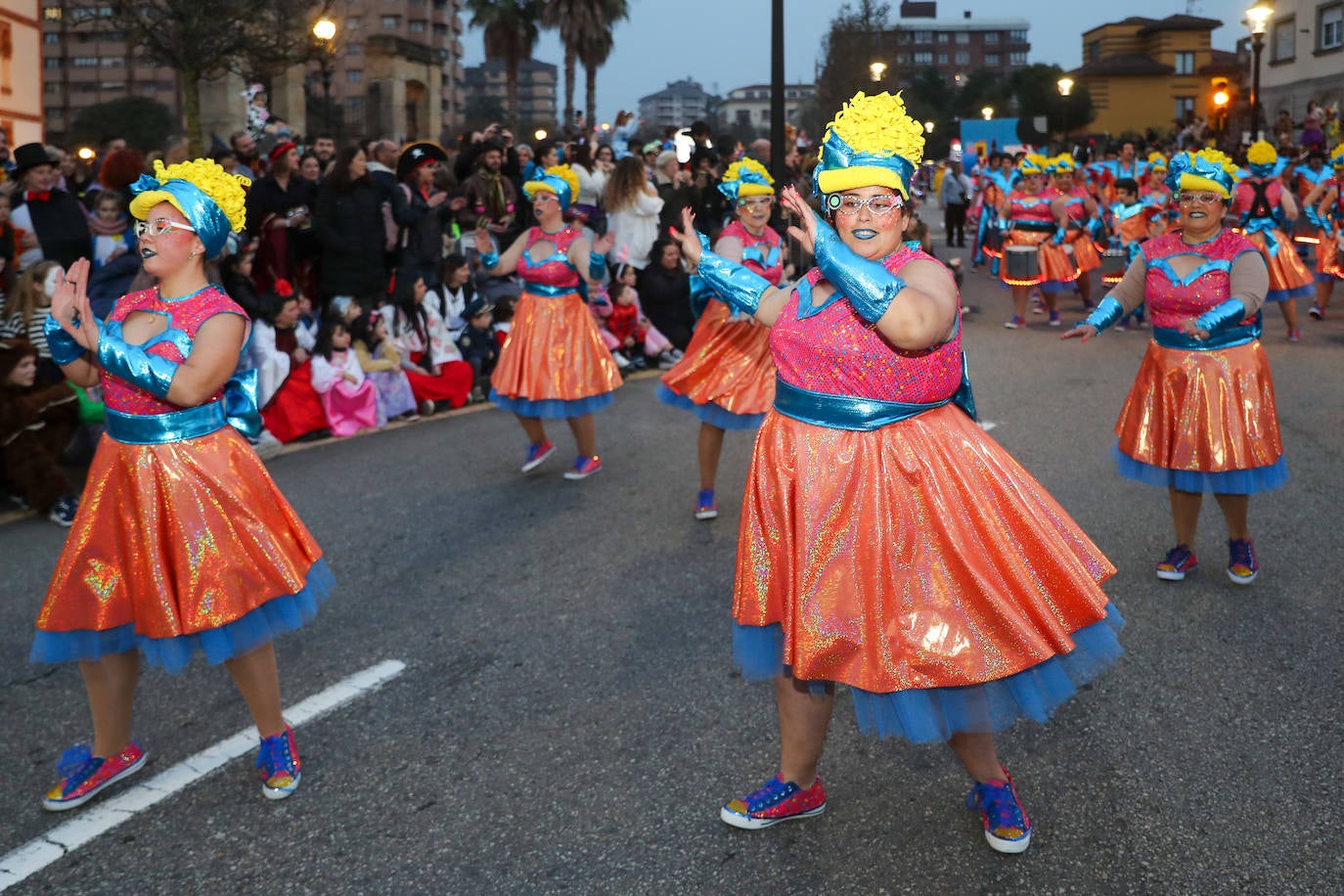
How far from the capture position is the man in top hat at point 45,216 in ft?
29.9

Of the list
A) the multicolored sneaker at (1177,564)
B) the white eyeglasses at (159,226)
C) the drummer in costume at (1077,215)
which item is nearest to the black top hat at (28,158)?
the white eyeglasses at (159,226)

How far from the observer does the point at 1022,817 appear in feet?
11.2

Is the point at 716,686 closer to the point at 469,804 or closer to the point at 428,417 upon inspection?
the point at 469,804

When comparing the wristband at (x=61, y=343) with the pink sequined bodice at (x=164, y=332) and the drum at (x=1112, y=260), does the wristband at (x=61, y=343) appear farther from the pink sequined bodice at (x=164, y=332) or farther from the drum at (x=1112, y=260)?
the drum at (x=1112, y=260)

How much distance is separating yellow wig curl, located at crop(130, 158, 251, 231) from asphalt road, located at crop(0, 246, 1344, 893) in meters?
1.82

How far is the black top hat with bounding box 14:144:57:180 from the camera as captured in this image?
919cm

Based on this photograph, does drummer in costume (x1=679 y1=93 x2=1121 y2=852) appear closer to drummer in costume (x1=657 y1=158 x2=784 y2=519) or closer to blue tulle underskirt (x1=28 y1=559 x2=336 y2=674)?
blue tulle underskirt (x1=28 y1=559 x2=336 y2=674)

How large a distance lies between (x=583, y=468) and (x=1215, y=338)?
3.98 m

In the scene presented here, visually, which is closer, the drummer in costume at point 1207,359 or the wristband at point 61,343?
the wristband at point 61,343

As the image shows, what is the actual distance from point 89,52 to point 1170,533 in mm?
105822

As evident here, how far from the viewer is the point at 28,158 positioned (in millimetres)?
9211

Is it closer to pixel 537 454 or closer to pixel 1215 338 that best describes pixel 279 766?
pixel 1215 338

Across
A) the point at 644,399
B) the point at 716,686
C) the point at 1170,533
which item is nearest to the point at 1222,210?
the point at 1170,533

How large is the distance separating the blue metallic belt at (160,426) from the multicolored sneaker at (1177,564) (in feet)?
14.1
